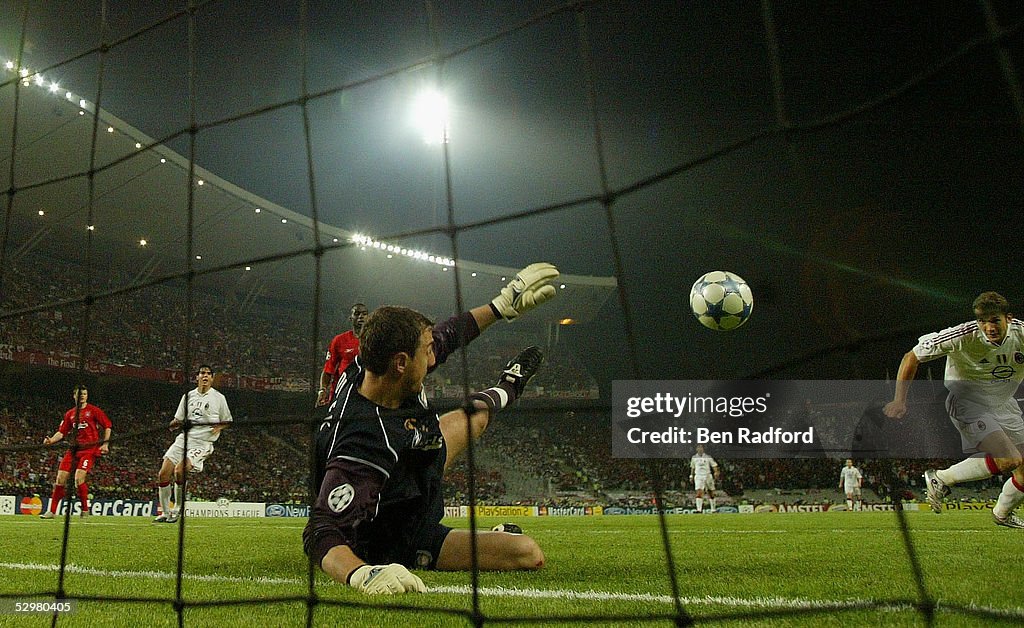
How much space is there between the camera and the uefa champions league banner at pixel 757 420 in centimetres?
2622

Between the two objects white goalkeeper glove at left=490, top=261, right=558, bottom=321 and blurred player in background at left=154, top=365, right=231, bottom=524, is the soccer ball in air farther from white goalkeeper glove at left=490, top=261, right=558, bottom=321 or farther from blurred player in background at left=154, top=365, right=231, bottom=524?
blurred player in background at left=154, top=365, right=231, bottom=524

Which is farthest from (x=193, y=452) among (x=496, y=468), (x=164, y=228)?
(x=496, y=468)

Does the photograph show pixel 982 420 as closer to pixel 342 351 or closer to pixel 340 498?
pixel 340 498

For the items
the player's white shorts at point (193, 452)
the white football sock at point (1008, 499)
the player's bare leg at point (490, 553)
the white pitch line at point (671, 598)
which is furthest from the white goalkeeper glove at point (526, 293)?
the player's white shorts at point (193, 452)

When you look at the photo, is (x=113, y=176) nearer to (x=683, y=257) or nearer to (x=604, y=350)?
(x=683, y=257)

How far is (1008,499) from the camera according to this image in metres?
6.02

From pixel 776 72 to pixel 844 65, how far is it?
61.4 feet

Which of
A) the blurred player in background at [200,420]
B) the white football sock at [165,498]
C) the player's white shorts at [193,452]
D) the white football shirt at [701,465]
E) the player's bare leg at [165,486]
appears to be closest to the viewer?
the blurred player in background at [200,420]

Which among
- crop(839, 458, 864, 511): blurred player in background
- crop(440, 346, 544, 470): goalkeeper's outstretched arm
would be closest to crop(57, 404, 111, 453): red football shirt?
crop(440, 346, 544, 470): goalkeeper's outstretched arm

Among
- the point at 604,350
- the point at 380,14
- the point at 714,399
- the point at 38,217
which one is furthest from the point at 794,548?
the point at 604,350

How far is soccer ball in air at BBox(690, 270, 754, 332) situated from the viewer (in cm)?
714

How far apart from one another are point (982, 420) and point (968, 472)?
60 centimetres

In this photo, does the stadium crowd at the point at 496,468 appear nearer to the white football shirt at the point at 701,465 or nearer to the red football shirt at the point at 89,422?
the white football shirt at the point at 701,465

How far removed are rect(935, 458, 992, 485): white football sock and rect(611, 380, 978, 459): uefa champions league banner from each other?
1919 cm
